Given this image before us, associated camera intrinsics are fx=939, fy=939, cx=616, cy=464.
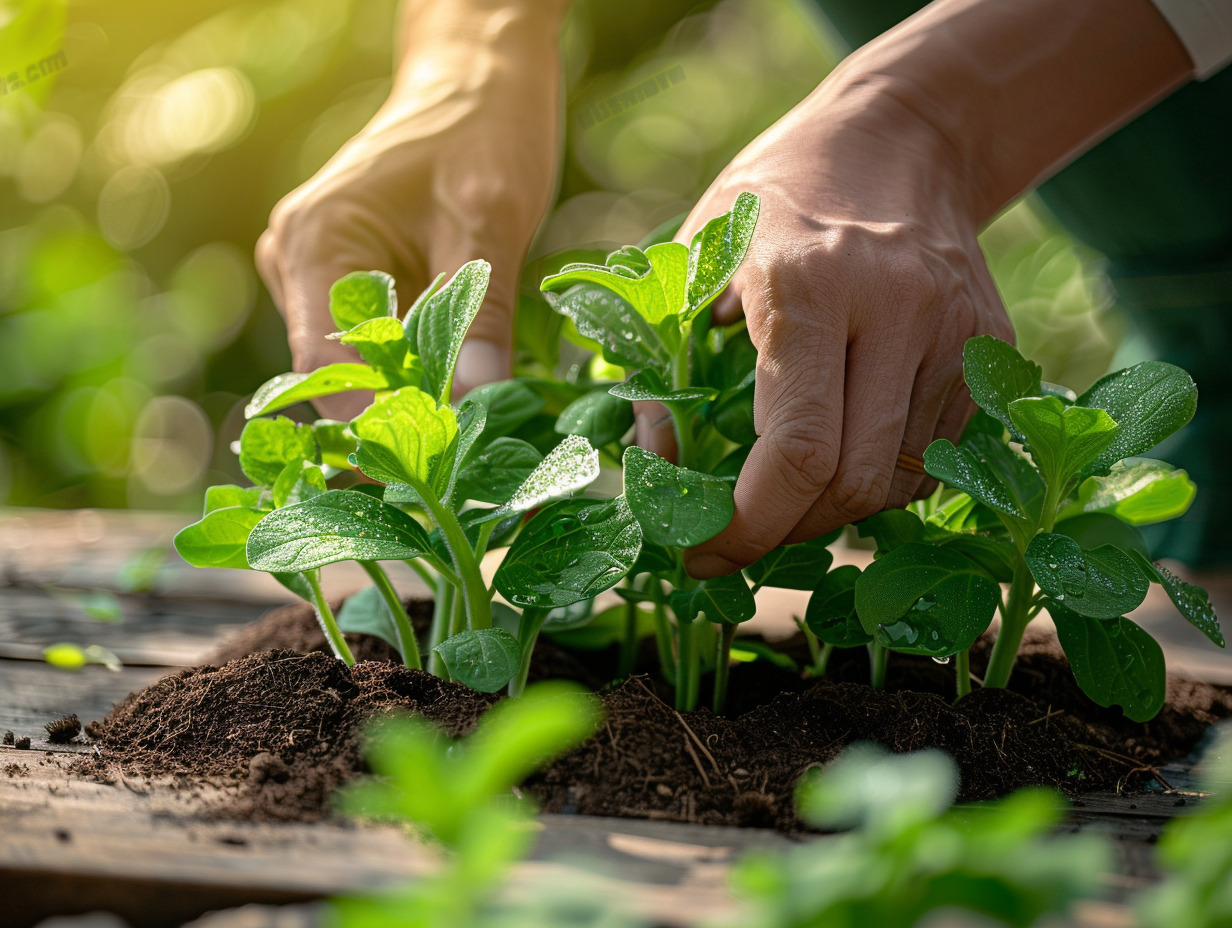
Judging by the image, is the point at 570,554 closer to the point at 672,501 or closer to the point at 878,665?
the point at 672,501

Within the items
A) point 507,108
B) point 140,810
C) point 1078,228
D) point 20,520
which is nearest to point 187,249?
point 20,520

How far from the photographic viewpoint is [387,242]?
109 centimetres

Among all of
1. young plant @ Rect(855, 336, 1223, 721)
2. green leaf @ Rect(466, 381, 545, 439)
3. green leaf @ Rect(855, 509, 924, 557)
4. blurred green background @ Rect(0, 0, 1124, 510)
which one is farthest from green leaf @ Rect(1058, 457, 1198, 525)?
blurred green background @ Rect(0, 0, 1124, 510)

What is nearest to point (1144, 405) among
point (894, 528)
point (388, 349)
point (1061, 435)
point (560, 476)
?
point (1061, 435)

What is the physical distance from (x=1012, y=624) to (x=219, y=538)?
63 cm

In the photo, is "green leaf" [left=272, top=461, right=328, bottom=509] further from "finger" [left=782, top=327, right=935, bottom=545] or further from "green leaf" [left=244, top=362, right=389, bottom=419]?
"finger" [left=782, top=327, right=935, bottom=545]

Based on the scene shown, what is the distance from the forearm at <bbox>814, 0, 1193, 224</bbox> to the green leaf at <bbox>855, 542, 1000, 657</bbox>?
1.35ft

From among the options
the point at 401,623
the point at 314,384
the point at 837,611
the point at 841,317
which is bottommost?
the point at 837,611

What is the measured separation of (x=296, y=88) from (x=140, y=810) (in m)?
2.92

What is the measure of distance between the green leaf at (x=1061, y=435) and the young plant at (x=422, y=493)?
11.0 inches

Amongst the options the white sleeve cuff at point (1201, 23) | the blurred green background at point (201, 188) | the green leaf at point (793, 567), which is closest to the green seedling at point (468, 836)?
the green leaf at point (793, 567)

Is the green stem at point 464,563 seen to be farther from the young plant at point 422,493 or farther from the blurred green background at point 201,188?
the blurred green background at point 201,188

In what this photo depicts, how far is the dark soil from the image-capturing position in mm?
574

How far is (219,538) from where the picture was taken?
73 centimetres
